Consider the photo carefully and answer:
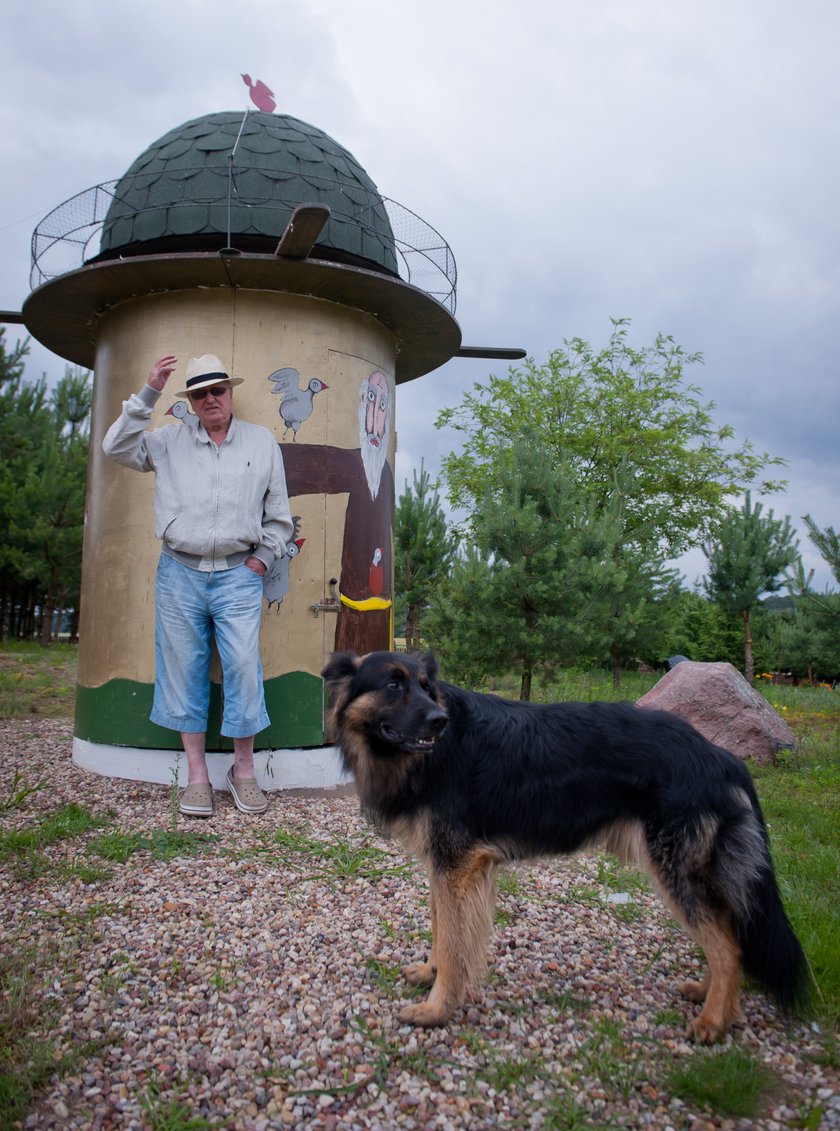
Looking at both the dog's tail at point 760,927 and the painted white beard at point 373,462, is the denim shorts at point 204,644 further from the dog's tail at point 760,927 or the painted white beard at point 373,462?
the dog's tail at point 760,927

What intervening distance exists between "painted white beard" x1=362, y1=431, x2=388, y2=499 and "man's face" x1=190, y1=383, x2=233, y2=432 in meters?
1.32

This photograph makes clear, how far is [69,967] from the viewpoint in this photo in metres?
3.23

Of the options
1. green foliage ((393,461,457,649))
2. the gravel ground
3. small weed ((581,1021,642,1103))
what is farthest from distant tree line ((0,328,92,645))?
small weed ((581,1021,642,1103))

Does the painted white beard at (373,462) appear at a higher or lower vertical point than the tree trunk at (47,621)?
higher

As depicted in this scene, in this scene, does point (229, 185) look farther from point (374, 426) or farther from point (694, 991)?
point (694, 991)

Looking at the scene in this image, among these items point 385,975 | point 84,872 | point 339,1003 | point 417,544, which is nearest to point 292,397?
point 84,872

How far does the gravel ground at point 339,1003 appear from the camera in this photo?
2.42 meters

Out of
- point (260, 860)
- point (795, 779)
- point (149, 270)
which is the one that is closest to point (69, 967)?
point (260, 860)

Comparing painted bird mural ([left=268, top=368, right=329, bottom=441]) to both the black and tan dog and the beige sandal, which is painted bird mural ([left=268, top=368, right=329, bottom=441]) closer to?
the beige sandal

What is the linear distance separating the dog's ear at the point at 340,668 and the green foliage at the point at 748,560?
17.1 meters

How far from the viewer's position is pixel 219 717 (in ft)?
19.3

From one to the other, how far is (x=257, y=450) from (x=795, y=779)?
548cm

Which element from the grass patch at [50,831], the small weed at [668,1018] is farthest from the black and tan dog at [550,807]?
the grass patch at [50,831]

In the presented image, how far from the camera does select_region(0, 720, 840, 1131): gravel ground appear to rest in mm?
2418
